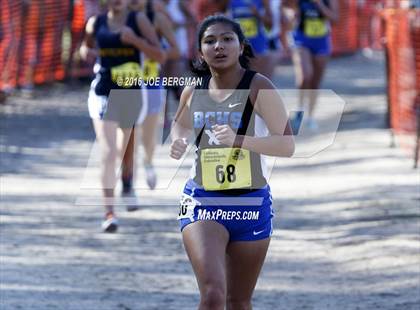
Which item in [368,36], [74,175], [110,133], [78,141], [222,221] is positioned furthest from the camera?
[368,36]

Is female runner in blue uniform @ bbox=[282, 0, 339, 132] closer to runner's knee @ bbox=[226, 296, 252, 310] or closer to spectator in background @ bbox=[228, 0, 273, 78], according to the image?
spectator in background @ bbox=[228, 0, 273, 78]

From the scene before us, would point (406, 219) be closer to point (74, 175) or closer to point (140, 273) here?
point (140, 273)

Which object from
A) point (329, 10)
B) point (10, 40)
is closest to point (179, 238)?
point (329, 10)

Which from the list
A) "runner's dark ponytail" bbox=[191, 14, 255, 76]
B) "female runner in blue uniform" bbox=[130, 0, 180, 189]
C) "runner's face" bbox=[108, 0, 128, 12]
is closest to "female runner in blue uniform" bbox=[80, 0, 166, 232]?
"runner's face" bbox=[108, 0, 128, 12]

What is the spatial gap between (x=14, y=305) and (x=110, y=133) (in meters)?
2.73

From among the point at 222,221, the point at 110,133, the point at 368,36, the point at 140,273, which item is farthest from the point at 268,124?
the point at 368,36

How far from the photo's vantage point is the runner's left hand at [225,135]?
18.2 feet

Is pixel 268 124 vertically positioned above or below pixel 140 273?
above

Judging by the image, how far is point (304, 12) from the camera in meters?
15.5

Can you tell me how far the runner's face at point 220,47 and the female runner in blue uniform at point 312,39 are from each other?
31.3 ft

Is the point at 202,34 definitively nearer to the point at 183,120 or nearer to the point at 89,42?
the point at 183,120

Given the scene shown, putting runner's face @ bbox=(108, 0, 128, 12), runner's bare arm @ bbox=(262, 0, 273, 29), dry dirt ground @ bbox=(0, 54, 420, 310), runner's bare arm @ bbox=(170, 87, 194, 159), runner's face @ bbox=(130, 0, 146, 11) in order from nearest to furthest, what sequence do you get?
runner's bare arm @ bbox=(170, 87, 194, 159), dry dirt ground @ bbox=(0, 54, 420, 310), runner's face @ bbox=(108, 0, 128, 12), runner's face @ bbox=(130, 0, 146, 11), runner's bare arm @ bbox=(262, 0, 273, 29)

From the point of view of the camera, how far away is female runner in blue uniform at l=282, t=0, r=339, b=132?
15.5m

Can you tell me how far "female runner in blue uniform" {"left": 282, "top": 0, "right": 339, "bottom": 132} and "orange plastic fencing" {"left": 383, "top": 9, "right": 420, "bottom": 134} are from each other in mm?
766
